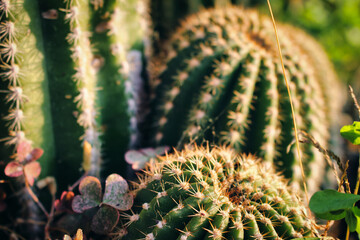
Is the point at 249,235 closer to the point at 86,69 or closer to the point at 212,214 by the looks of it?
the point at 212,214

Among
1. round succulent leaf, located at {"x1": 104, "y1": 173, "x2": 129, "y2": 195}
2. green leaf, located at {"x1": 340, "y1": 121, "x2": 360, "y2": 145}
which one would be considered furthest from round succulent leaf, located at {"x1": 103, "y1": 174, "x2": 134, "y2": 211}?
green leaf, located at {"x1": 340, "y1": 121, "x2": 360, "y2": 145}

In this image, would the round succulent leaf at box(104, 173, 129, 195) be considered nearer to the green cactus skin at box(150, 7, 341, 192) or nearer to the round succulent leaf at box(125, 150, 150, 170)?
the round succulent leaf at box(125, 150, 150, 170)

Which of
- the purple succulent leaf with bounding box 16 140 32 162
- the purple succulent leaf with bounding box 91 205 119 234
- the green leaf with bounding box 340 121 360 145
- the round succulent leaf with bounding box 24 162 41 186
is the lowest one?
the purple succulent leaf with bounding box 91 205 119 234

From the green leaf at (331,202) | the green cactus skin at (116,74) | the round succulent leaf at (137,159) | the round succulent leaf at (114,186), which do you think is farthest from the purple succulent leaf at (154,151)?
the green leaf at (331,202)

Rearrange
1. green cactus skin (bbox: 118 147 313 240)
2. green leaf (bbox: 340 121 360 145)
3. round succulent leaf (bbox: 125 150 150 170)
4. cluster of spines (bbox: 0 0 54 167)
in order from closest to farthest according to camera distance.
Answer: green cactus skin (bbox: 118 147 313 240), green leaf (bbox: 340 121 360 145), cluster of spines (bbox: 0 0 54 167), round succulent leaf (bbox: 125 150 150 170)

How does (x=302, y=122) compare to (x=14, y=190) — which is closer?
(x=14, y=190)

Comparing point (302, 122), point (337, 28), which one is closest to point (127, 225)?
point (302, 122)

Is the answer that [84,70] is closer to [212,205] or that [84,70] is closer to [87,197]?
[87,197]

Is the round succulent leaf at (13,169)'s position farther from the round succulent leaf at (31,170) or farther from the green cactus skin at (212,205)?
the green cactus skin at (212,205)
